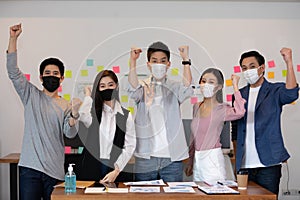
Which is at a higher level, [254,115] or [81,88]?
[81,88]

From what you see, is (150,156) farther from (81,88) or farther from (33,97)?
(33,97)

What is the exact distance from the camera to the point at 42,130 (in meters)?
2.78

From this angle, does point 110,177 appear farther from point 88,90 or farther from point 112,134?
point 88,90

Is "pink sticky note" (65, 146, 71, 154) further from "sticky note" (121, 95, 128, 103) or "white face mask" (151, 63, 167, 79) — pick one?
"white face mask" (151, 63, 167, 79)

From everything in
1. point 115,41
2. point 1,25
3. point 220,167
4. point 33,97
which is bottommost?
point 220,167

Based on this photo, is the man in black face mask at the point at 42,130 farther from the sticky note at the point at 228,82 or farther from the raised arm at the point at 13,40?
the sticky note at the point at 228,82

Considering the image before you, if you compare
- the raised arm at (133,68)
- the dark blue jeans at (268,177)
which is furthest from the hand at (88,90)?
the dark blue jeans at (268,177)

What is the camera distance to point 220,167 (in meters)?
2.81

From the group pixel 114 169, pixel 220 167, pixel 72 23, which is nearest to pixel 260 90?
pixel 220 167

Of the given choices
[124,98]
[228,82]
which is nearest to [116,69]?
[124,98]

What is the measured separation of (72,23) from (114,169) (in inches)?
88.5

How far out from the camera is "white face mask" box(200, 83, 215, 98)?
2.85 meters

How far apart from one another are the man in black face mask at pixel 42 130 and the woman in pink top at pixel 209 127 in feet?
2.61

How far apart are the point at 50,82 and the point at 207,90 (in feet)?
3.38
